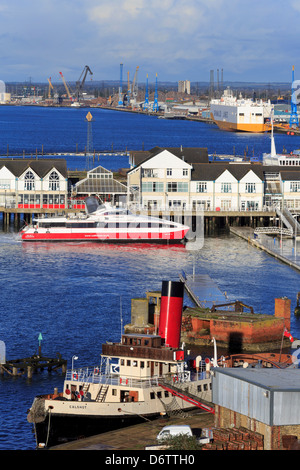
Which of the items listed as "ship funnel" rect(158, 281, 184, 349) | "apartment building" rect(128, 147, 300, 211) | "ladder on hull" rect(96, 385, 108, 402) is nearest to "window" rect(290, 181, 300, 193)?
"apartment building" rect(128, 147, 300, 211)

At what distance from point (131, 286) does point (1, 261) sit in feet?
39.4

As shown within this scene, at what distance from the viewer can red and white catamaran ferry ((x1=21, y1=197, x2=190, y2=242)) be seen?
6988cm

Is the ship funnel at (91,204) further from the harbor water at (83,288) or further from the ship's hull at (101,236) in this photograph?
the harbor water at (83,288)

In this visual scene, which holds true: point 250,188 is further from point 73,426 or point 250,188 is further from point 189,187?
point 73,426

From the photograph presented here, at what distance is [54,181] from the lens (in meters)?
77.6

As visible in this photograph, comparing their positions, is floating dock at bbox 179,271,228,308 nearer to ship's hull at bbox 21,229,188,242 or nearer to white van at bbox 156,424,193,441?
ship's hull at bbox 21,229,188,242

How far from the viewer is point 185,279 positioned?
54094mm

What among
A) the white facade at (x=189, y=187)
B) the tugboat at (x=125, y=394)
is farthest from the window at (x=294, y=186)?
the tugboat at (x=125, y=394)

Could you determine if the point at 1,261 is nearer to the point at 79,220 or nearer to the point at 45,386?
the point at 79,220

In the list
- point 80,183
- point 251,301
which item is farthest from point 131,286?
point 80,183

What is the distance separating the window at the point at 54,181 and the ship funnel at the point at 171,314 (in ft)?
150

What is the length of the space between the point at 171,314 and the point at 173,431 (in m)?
7.15

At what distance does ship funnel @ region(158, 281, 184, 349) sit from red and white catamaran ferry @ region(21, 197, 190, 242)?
37.0m

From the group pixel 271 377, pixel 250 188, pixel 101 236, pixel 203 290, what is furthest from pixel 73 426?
pixel 250 188
